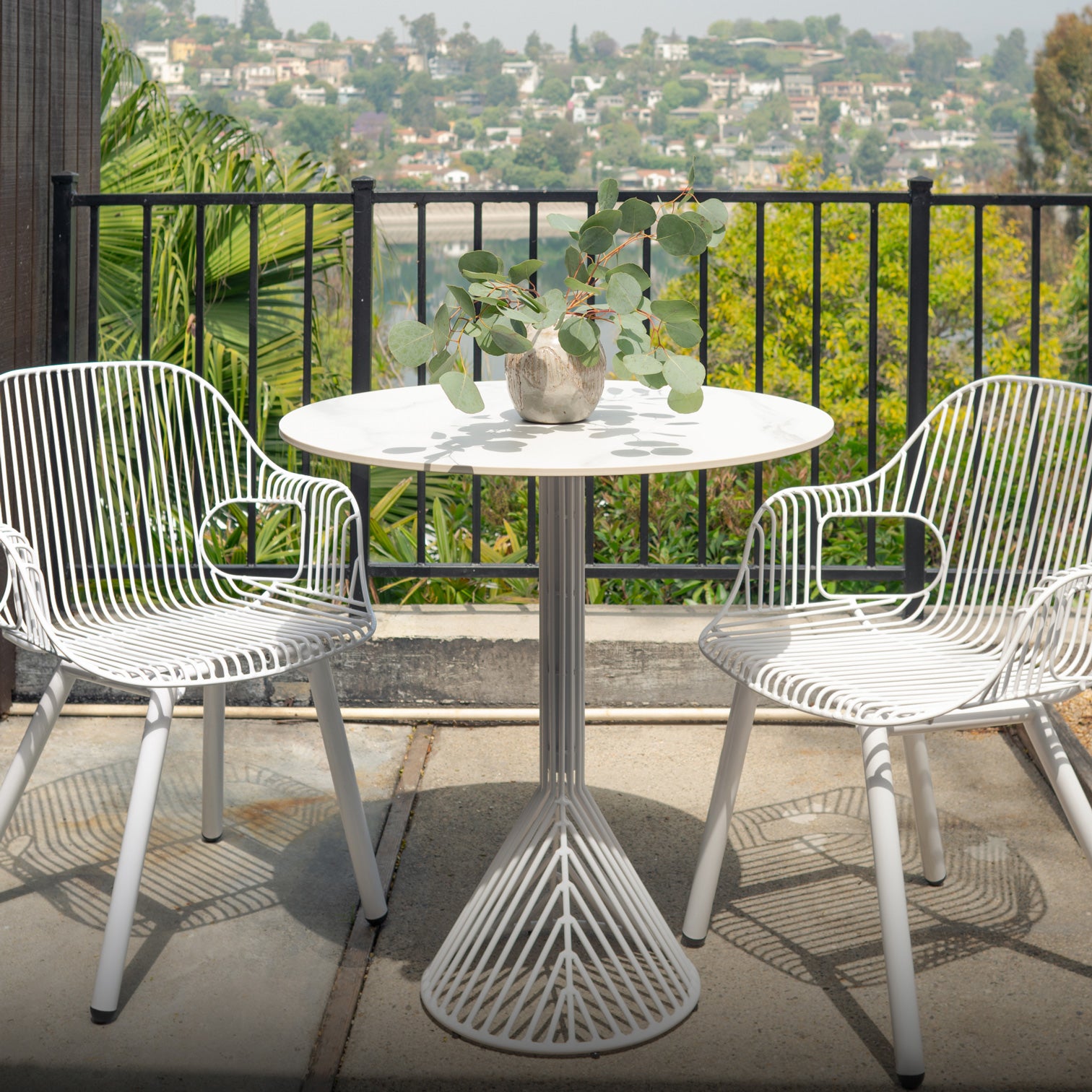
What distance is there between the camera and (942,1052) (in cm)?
188

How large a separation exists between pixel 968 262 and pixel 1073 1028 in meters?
7.25

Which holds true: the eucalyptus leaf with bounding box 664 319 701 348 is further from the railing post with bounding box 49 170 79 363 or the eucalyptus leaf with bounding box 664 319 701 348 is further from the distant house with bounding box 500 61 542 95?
the distant house with bounding box 500 61 542 95

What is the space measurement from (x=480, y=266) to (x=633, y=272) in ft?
0.78

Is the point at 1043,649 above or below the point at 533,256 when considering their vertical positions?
below

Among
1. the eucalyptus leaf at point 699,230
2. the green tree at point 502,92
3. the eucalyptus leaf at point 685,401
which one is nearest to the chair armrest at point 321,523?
the eucalyptus leaf at point 685,401

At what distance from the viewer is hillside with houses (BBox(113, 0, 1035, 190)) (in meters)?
32.2

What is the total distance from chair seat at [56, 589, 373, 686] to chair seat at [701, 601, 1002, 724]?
0.63 meters

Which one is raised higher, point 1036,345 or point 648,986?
point 1036,345

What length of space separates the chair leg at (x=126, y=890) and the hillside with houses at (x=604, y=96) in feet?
83.4

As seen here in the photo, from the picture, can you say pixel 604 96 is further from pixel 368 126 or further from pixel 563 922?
pixel 563 922

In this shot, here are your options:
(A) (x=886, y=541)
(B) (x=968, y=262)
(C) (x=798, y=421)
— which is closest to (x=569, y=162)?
(B) (x=968, y=262)

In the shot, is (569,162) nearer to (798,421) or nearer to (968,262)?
(968,262)

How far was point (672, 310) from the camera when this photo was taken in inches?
79.4

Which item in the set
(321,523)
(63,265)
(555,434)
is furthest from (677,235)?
(63,265)
